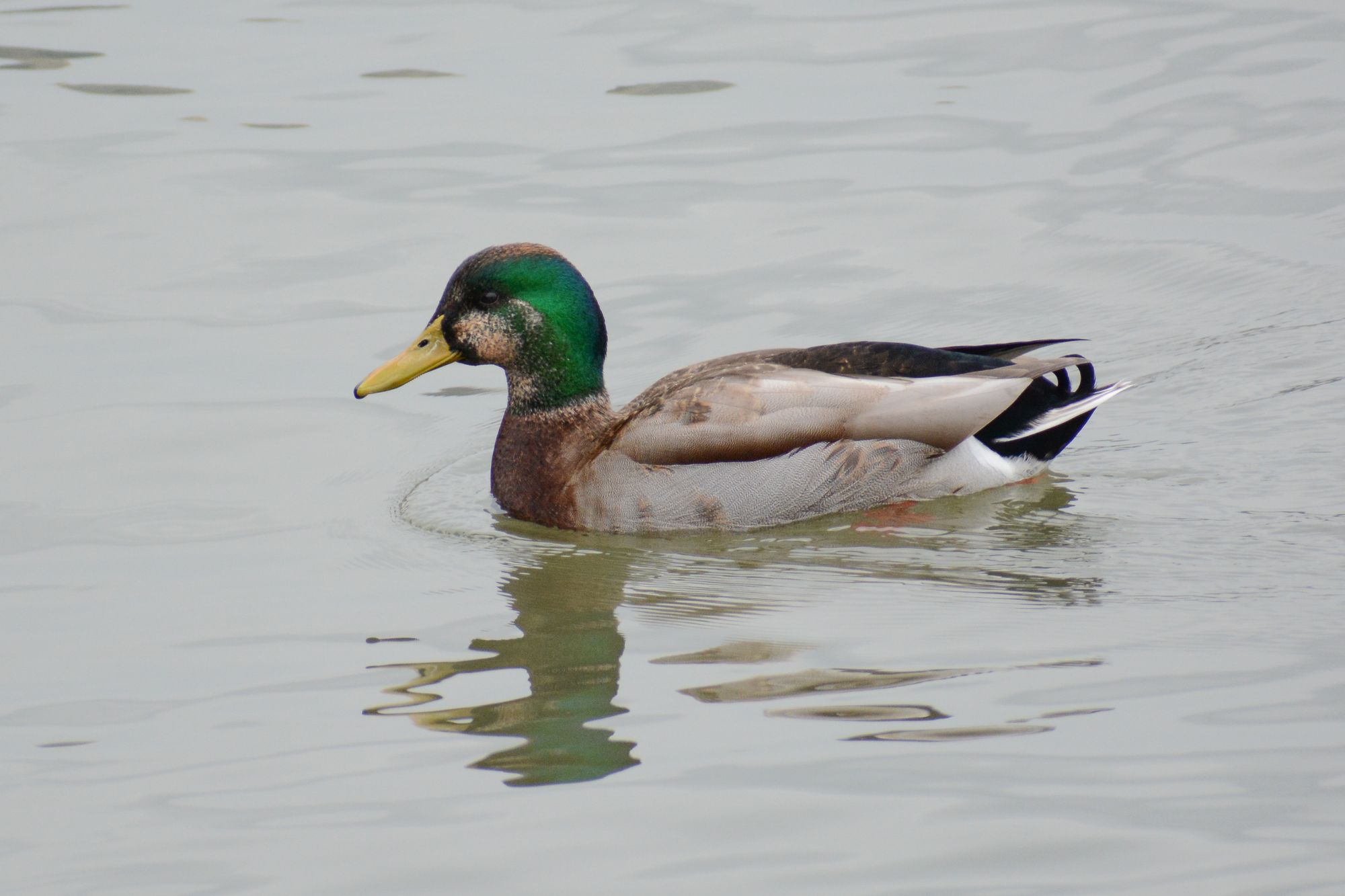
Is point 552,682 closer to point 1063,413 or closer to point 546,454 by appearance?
point 546,454

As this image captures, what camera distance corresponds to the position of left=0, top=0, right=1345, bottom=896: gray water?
190 inches

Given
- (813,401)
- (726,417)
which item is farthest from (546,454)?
(813,401)

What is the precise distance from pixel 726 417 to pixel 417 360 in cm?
131

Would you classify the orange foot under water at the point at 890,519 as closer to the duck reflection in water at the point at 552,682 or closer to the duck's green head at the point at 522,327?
the duck reflection in water at the point at 552,682

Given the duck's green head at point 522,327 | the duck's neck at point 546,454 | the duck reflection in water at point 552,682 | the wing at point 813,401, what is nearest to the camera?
the duck reflection in water at point 552,682

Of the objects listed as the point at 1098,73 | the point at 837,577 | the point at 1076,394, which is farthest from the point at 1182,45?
the point at 837,577

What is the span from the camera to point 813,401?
7.36 metres

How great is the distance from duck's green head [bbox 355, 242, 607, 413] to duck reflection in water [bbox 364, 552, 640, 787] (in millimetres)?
1043

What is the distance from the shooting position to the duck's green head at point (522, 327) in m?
7.60

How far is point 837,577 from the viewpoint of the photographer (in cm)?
664

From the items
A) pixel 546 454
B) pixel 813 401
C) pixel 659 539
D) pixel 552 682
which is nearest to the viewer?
pixel 552 682

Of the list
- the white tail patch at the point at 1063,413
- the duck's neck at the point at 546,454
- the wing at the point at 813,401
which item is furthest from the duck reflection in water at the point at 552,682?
the white tail patch at the point at 1063,413

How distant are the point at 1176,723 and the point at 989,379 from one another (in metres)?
2.69

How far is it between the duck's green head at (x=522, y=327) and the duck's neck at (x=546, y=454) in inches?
2.3
